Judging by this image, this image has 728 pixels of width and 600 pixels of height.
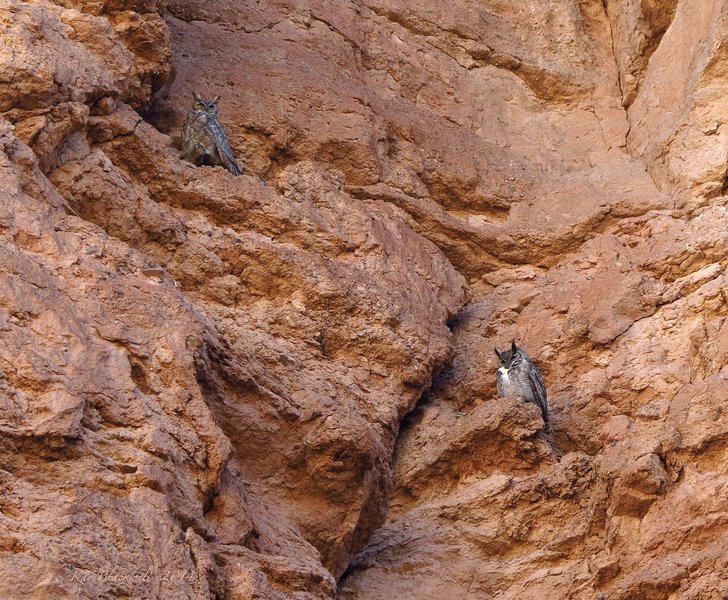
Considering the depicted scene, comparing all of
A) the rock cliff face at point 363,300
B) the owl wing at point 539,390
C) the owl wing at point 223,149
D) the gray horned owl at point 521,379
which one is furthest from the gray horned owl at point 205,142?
the owl wing at point 539,390

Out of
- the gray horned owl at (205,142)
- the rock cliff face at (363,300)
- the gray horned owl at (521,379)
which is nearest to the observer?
the rock cliff face at (363,300)

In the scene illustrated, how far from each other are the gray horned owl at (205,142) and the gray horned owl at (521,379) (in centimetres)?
264

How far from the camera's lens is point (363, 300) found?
10422mm

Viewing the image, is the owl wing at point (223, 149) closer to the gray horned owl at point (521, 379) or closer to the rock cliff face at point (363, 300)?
the rock cliff face at point (363, 300)

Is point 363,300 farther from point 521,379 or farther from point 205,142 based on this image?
point 205,142

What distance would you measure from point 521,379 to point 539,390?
0.52 ft

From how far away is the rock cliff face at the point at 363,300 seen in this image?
7484 mm

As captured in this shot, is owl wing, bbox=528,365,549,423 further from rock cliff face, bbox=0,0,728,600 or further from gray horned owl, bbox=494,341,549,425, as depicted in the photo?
rock cliff face, bbox=0,0,728,600

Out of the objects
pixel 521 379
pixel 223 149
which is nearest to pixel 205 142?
pixel 223 149

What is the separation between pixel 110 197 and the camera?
9781mm

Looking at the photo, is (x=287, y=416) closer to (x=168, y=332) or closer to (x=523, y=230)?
(x=168, y=332)

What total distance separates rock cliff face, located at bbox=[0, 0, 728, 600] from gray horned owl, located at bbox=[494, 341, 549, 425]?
28 cm

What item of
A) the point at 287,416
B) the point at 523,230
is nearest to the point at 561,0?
the point at 523,230

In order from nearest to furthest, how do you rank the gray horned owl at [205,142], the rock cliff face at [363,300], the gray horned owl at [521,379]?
the rock cliff face at [363,300] < the gray horned owl at [521,379] < the gray horned owl at [205,142]
